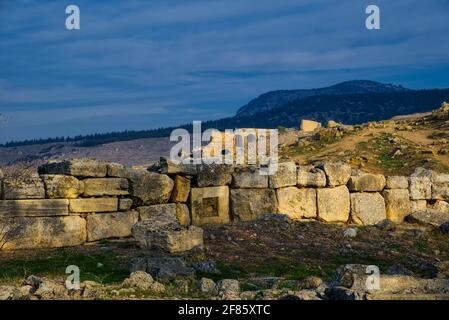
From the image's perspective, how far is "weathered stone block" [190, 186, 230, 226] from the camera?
Answer: 19734 millimetres

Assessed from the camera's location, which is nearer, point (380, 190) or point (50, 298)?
point (50, 298)

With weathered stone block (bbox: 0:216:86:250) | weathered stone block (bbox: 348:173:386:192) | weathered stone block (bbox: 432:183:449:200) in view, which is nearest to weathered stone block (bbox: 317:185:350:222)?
weathered stone block (bbox: 348:173:386:192)

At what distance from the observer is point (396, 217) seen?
896 inches

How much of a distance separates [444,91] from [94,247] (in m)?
108

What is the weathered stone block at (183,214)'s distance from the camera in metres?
19.5

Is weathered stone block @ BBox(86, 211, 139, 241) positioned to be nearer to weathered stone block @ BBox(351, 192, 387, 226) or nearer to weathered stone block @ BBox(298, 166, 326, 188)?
weathered stone block @ BBox(298, 166, 326, 188)

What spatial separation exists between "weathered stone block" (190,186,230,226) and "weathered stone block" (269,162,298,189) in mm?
1425

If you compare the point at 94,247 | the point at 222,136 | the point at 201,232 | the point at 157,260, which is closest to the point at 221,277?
the point at 157,260

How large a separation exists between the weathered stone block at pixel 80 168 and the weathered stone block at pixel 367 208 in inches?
313

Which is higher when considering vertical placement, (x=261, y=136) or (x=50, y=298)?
(x=261, y=136)

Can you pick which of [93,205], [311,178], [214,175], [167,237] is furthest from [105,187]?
[311,178]

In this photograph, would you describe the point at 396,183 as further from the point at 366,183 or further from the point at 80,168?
the point at 80,168

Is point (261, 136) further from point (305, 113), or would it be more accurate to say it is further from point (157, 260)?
point (305, 113)

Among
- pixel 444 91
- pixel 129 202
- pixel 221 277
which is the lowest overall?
pixel 221 277
